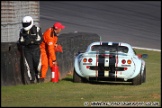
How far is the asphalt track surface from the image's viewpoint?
2952 cm

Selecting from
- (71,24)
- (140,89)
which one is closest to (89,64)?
(140,89)

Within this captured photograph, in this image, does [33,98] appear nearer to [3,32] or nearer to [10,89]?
[10,89]

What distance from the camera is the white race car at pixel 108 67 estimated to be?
52.2 ft

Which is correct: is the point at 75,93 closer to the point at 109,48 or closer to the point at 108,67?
the point at 108,67

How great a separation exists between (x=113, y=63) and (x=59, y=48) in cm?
143

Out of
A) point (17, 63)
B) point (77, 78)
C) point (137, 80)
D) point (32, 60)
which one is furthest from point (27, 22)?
point (137, 80)

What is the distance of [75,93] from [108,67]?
210 centimetres

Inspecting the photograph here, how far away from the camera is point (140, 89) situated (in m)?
15.0

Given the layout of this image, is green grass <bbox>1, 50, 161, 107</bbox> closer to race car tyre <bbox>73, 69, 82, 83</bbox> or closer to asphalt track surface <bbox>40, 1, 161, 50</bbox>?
race car tyre <bbox>73, 69, 82, 83</bbox>

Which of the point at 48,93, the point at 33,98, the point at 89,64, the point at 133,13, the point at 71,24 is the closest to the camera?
the point at 33,98

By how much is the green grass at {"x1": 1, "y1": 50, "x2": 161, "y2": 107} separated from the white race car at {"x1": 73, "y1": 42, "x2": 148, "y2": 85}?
20cm

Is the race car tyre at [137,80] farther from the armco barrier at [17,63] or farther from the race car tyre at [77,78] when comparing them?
the armco barrier at [17,63]

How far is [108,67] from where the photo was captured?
1589 cm

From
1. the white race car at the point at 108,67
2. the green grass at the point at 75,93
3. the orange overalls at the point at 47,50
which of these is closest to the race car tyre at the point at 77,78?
the white race car at the point at 108,67
